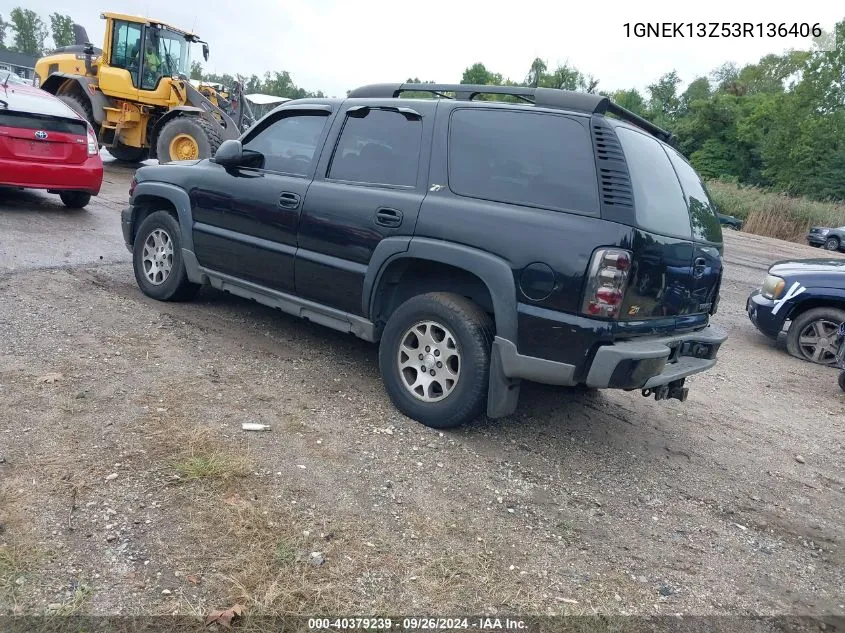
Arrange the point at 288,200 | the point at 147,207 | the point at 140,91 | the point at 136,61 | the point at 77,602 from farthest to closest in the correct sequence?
the point at 136,61, the point at 140,91, the point at 147,207, the point at 288,200, the point at 77,602

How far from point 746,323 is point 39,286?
8.13m

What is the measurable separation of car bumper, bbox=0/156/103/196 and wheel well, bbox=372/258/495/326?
21.4 feet

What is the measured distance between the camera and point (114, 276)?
6.64 meters

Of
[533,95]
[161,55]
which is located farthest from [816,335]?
[161,55]

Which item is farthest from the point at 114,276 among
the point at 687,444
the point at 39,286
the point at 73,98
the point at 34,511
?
the point at 73,98

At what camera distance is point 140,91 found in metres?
14.3

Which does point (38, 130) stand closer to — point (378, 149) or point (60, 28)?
point (378, 149)

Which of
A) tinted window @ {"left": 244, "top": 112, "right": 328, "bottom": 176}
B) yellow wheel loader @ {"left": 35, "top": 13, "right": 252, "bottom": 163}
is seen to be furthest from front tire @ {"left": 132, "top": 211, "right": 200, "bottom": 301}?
yellow wheel loader @ {"left": 35, "top": 13, "right": 252, "bottom": 163}

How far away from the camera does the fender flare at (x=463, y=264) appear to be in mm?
3693

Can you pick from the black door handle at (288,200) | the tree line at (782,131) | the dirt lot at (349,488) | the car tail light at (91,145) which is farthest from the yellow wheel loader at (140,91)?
the tree line at (782,131)

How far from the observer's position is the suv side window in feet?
14.3

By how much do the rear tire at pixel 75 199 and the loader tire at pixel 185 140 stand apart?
3586 mm

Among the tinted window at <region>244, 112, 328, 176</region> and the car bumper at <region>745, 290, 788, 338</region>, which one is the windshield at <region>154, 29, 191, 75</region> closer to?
the tinted window at <region>244, 112, 328, 176</region>

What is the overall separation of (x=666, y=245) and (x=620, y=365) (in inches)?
30.0
